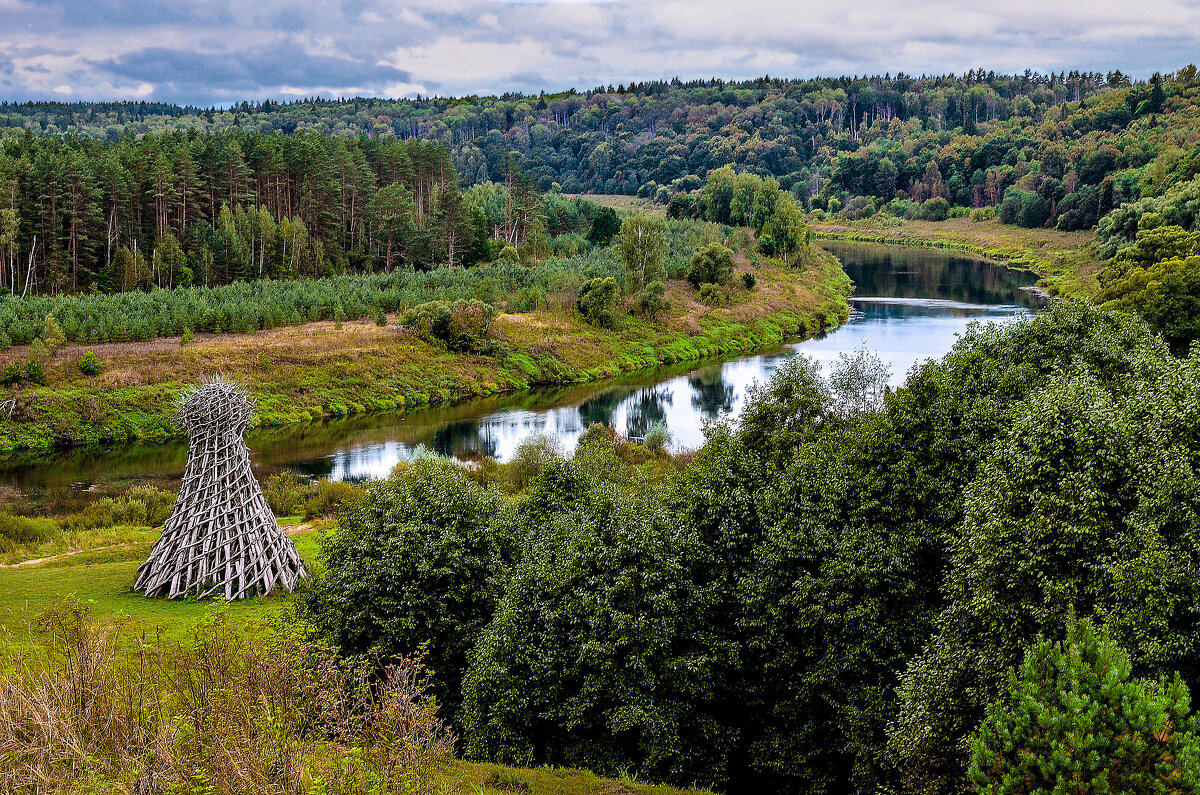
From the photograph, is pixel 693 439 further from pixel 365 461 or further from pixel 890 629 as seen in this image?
pixel 890 629

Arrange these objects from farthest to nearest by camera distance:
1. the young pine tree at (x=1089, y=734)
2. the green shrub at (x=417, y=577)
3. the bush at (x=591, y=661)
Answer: the green shrub at (x=417, y=577) → the bush at (x=591, y=661) → the young pine tree at (x=1089, y=734)

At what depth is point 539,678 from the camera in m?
21.9

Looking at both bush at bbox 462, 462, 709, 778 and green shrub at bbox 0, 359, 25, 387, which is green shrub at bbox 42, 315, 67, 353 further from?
bush at bbox 462, 462, 709, 778

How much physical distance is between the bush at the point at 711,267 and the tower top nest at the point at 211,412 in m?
82.0

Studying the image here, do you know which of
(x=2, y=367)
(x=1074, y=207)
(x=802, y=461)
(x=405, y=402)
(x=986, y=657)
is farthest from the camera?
(x=1074, y=207)

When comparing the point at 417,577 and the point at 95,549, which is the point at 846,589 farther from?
the point at 95,549

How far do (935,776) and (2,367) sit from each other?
68.4 metres

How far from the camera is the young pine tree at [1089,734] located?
13141mm

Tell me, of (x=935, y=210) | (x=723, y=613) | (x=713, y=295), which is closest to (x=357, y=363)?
(x=713, y=295)

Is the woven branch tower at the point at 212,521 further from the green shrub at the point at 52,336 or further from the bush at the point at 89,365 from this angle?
the green shrub at the point at 52,336

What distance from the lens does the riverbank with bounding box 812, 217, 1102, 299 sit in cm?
11594

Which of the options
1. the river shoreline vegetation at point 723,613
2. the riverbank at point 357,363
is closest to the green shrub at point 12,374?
the riverbank at point 357,363

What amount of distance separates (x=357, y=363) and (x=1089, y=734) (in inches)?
2781

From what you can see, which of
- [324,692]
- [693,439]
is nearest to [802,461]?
[324,692]
